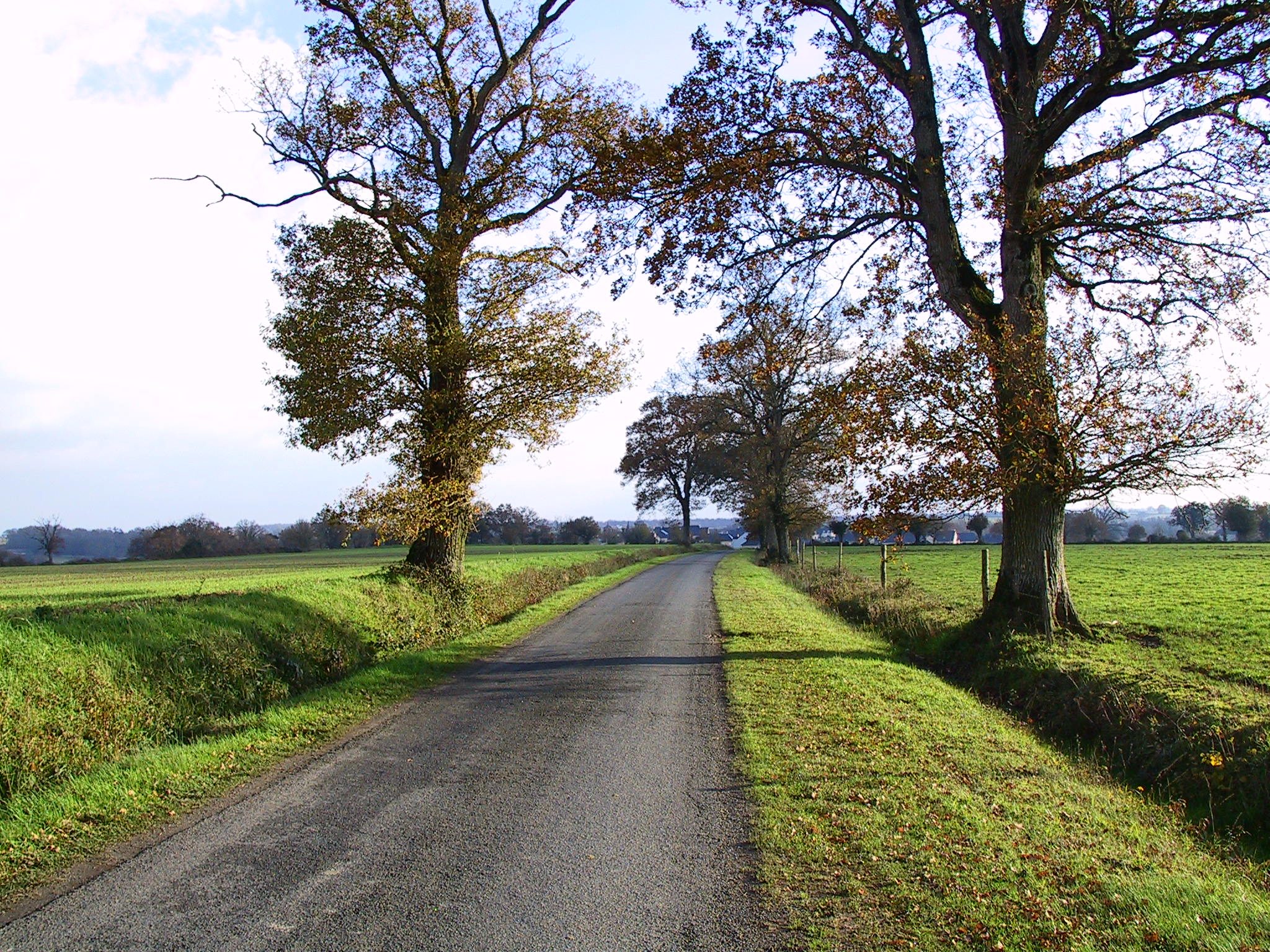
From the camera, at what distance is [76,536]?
90.9m

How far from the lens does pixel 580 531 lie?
9219 centimetres

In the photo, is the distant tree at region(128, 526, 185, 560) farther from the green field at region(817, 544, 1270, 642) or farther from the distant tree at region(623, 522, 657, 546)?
the green field at region(817, 544, 1270, 642)

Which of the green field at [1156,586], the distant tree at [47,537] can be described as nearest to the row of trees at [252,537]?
the distant tree at [47,537]

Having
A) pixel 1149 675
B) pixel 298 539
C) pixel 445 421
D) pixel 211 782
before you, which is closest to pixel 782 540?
pixel 445 421

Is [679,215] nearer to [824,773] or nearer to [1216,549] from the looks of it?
[824,773]

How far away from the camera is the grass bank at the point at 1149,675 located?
6.76 m

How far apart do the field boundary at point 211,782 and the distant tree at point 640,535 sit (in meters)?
77.7

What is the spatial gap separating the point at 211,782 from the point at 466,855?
2.60 metres

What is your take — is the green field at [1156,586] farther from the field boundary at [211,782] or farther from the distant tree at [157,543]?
the distant tree at [157,543]

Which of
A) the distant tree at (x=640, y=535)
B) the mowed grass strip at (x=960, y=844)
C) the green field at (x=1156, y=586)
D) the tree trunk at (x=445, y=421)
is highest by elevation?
the tree trunk at (x=445, y=421)

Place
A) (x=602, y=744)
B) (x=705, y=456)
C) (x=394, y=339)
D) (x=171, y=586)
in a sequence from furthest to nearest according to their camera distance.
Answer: (x=705, y=456) < (x=171, y=586) < (x=394, y=339) < (x=602, y=744)

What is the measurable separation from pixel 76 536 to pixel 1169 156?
108151mm

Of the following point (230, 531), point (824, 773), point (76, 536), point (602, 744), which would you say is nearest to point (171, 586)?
point (602, 744)

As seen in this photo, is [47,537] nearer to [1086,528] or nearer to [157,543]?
[157,543]
